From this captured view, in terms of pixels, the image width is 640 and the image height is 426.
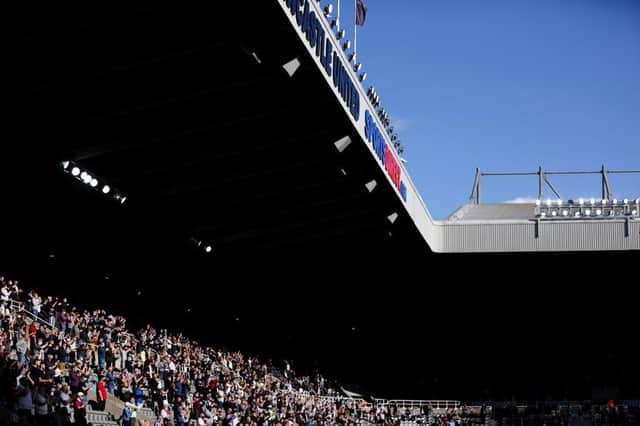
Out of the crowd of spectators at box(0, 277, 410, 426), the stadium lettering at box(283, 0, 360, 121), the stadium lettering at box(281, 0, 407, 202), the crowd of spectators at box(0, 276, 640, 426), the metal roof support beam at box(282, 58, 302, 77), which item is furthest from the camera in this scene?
the metal roof support beam at box(282, 58, 302, 77)

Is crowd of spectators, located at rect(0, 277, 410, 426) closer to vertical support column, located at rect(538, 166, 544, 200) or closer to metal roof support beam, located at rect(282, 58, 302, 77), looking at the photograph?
metal roof support beam, located at rect(282, 58, 302, 77)

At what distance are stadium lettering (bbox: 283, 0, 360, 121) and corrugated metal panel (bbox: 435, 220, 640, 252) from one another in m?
18.0

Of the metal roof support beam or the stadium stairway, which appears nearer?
the stadium stairway

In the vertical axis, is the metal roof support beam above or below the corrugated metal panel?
below

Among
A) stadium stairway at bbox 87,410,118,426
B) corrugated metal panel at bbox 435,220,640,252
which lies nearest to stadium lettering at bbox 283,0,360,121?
stadium stairway at bbox 87,410,118,426

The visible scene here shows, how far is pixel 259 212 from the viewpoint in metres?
44.0

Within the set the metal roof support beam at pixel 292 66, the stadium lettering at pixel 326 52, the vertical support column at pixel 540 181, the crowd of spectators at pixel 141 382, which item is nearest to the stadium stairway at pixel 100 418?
the crowd of spectators at pixel 141 382

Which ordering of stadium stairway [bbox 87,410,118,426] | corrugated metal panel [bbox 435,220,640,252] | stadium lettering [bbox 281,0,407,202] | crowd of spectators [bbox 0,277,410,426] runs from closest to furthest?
crowd of spectators [bbox 0,277,410,426], stadium lettering [bbox 281,0,407,202], stadium stairway [bbox 87,410,118,426], corrugated metal panel [bbox 435,220,640,252]

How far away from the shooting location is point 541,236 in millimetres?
51219

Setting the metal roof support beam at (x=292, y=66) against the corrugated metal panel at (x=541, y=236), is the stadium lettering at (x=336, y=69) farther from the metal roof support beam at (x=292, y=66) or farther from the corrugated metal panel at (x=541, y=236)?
the corrugated metal panel at (x=541, y=236)

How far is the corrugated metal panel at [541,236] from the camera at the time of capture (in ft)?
168

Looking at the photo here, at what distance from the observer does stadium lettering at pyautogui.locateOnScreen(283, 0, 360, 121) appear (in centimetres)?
2741

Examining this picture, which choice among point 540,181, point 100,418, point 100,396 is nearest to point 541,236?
point 540,181

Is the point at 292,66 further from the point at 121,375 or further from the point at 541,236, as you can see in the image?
the point at 541,236
